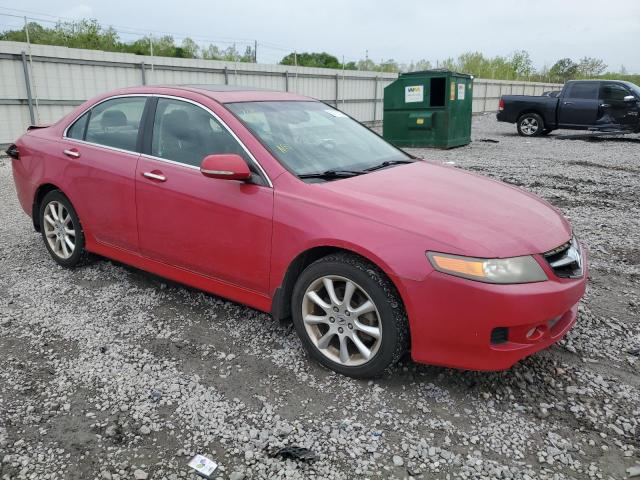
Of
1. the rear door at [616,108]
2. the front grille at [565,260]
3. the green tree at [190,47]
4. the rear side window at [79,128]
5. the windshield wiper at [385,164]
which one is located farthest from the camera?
the green tree at [190,47]

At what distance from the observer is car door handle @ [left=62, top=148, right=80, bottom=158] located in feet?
14.3

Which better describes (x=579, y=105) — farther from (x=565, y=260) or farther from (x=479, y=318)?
(x=479, y=318)

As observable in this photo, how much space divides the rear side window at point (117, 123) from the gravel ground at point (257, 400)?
3.88 ft

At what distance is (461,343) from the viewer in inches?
106

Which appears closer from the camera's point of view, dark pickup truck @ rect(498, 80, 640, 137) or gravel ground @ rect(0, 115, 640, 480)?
gravel ground @ rect(0, 115, 640, 480)

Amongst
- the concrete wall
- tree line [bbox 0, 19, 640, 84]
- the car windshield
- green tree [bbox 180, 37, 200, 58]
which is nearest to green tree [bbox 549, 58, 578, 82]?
tree line [bbox 0, 19, 640, 84]

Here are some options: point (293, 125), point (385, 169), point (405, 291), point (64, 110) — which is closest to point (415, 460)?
point (405, 291)

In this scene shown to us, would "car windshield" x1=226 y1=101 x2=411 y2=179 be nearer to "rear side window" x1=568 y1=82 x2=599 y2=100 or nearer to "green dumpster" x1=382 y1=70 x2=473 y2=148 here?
"green dumpster" x1=382 y1=70 x2=473 y2=148

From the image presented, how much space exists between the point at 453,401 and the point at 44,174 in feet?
12.6

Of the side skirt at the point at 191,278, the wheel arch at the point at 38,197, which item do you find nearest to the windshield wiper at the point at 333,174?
the side skirt at the point at 191,278

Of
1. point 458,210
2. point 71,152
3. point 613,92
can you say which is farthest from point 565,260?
point 613,92

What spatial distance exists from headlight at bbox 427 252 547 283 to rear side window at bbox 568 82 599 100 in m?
15.6

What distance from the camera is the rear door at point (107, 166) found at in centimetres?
397

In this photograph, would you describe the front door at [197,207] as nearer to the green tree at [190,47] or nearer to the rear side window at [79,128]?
the rear side window at [79,128]
